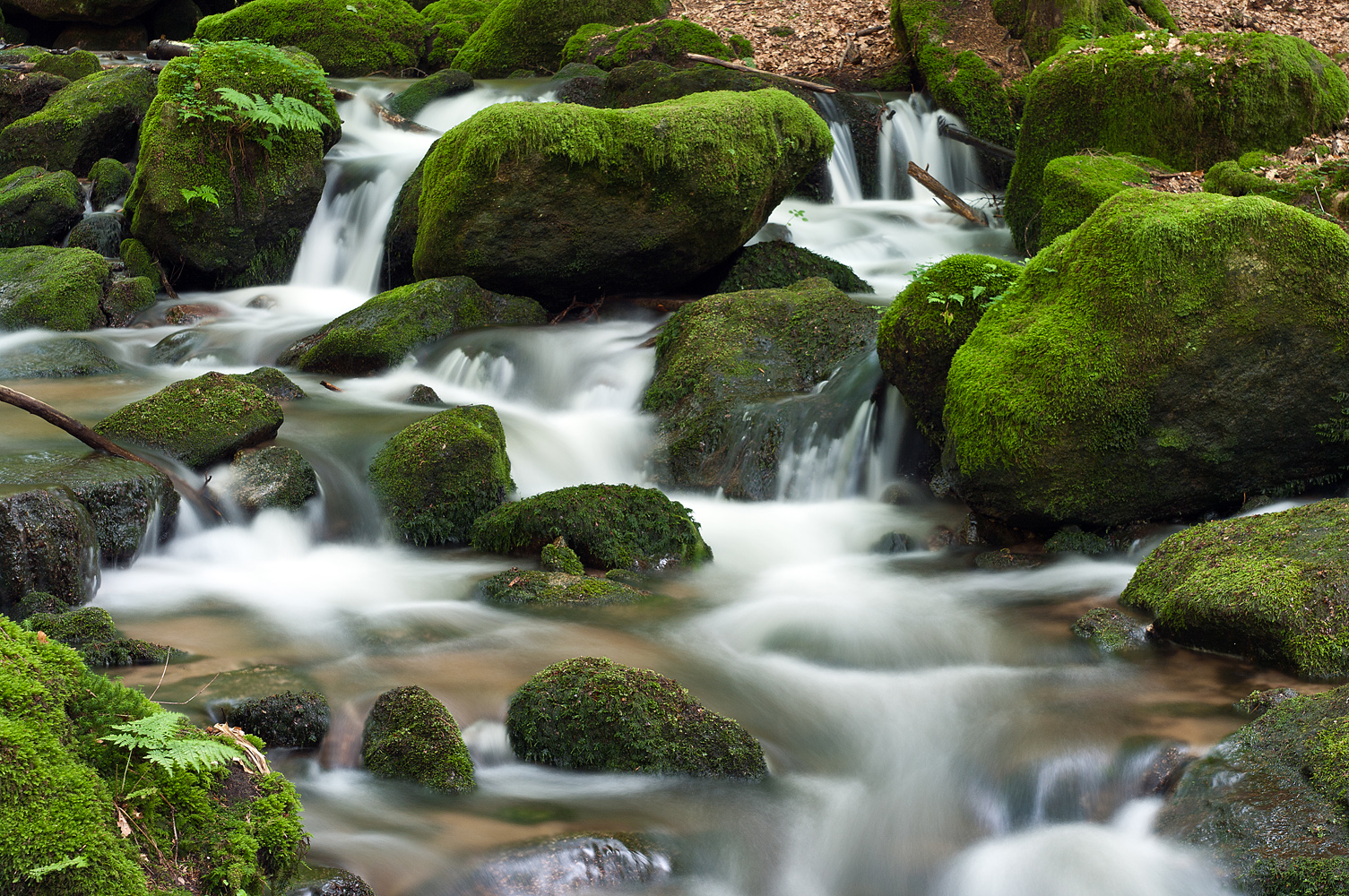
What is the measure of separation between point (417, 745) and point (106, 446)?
347cm

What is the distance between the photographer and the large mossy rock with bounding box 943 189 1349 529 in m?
5.71

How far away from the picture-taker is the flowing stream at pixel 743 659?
3.48 metres

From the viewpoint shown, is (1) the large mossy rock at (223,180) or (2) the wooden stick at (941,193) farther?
(2) the wooden stick at (941,193)

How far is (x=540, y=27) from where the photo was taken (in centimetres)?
1695

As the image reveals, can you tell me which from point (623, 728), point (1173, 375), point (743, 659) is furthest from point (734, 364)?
point (623, 728)

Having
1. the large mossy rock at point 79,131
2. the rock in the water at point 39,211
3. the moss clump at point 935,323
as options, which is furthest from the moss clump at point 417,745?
the large mossy rock at point 79,131

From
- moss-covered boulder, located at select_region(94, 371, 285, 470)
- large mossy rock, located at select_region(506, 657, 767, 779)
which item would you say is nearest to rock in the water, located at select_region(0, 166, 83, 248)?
moss-covered boulder, located at select_region(94, 371, 285, 470)

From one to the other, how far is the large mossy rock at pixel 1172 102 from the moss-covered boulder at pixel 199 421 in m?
7.23

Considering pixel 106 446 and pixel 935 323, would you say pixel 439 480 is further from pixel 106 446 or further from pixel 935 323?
pixel 935 323

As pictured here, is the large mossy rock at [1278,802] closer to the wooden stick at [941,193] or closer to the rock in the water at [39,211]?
the wooden stick at [941,193]

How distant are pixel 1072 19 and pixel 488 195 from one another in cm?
1007

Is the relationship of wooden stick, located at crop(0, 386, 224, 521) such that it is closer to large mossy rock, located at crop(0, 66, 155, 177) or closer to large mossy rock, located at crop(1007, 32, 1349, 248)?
large mossy rock, located at crop(1007, 32, 1349, 248)

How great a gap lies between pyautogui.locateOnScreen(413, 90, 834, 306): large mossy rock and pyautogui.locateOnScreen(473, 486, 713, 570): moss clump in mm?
3814

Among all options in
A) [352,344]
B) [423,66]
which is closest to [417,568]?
[352,344]
